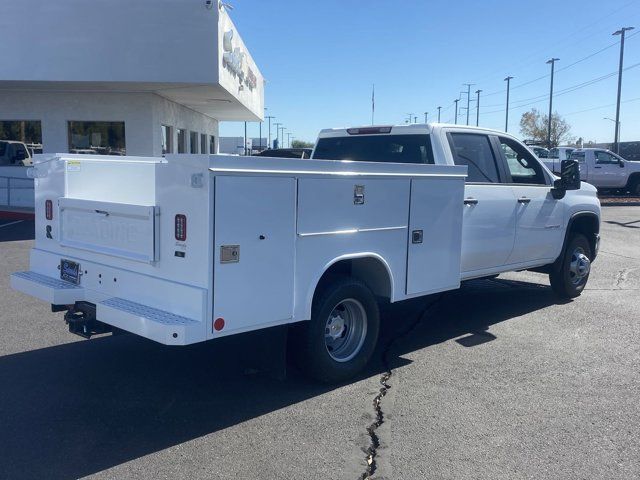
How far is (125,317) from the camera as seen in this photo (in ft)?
15.5

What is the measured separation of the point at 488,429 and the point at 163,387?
8.80ft

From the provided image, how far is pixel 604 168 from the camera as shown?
29.2 metres

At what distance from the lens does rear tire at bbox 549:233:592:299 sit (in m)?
8.99

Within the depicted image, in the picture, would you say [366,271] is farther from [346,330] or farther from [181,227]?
[181,227]

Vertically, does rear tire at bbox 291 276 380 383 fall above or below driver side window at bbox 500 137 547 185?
below

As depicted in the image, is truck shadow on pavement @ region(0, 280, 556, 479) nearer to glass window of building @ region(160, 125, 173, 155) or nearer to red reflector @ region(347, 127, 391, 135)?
red reflector @ region(347, 127, 391, 135)

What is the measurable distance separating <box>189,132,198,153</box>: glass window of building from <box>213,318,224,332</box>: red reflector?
24.4 m

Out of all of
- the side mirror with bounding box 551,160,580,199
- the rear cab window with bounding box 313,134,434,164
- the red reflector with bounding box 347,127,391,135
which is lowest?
the side mirror with bounding box 551,160,580,199

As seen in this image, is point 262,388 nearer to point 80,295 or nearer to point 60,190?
point 80,295

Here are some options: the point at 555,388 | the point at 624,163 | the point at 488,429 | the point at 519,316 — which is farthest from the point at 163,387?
the point at 624,163

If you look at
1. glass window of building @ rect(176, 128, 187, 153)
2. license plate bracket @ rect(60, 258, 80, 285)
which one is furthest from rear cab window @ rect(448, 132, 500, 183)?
glass window of building @ rect(176, 128, 187, 153)

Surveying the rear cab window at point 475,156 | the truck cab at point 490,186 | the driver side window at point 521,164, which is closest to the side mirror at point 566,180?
the truck cab at point 490,186

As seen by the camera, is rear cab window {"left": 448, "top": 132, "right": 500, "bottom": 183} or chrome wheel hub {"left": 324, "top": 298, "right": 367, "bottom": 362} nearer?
chrome wheel hub {"left": 324, "top": 298, "right": 367, "bottom": 362}

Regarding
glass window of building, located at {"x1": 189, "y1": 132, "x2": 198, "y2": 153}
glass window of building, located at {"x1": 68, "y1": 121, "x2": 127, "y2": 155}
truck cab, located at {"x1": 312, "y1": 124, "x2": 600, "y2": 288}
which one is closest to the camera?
truck cab, located at {"x1": 312, "y1": 124, "x2": 600, "y2": 288}
